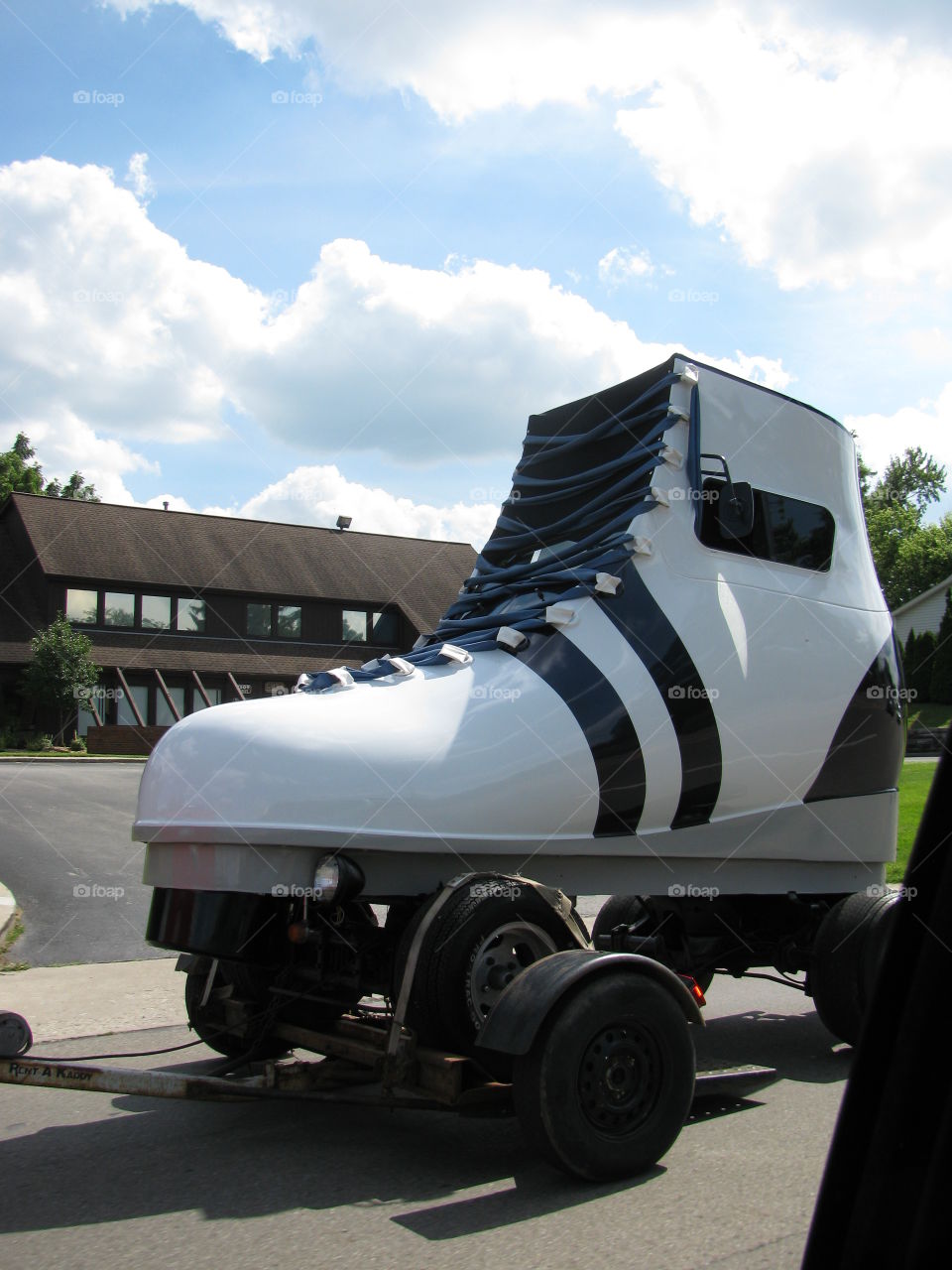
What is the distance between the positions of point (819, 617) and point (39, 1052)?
182 inches

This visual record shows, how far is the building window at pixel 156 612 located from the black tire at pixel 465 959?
113 ft

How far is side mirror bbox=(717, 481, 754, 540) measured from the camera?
5.57 meters

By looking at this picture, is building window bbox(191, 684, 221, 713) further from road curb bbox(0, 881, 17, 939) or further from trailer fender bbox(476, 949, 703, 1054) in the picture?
trailer fender bbox(476, 949, 703, 1054)

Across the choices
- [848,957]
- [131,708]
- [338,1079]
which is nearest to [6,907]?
→ [338,1079]

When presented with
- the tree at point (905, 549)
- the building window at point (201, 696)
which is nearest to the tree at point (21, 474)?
the building window at point (201, 696)

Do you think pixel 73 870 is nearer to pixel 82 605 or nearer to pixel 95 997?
pixel 95 997

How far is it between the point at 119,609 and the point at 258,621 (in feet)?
14.7

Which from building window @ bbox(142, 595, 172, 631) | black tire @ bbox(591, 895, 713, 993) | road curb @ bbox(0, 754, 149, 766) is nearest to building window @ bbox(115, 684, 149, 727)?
building window @ bbox(142, 595, 172, 631)

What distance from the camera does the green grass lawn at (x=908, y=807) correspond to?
43.0ft

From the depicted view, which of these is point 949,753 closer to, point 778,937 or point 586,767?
point 586,767

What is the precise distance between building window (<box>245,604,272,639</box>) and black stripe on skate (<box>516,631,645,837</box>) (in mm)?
34396

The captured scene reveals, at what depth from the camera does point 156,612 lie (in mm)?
37375

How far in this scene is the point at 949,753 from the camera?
133cm

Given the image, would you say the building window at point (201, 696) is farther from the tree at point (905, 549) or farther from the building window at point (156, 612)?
the tree at point (905, 549)
